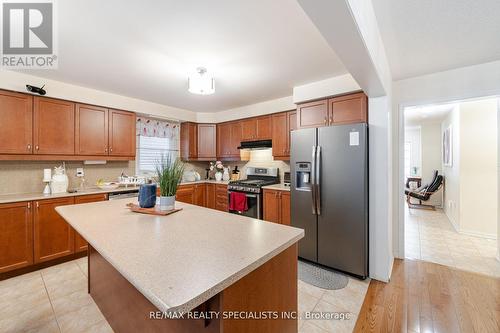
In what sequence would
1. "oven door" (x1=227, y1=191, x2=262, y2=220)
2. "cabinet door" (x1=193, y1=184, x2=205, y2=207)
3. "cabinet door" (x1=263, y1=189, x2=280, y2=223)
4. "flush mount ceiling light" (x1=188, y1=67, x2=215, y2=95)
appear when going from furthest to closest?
1. "cabinet door" (x1=193, y1=184, x2=205, y2=207)
2. "oven door" (x1=227, y1=191, x2=262, y2=220)
3. "cabinet door" (x1=263, y1=189, x2=280, y2=223)
4. "flush mount ceiling light" (x1=188, y1=67, x2=215, y2=95)

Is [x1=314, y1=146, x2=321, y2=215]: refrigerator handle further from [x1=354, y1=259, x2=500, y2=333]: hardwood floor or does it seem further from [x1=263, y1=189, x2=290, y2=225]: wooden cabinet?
[x1=354, y1=259, x2=500, y2=333]: hardwood floor

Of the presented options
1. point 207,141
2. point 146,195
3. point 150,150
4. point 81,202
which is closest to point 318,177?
point 146,195

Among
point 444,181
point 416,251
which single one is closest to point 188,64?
point 416,251

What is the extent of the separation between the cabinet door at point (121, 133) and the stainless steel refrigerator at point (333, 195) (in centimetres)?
272

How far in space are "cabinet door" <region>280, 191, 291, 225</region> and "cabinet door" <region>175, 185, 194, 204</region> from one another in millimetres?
1875

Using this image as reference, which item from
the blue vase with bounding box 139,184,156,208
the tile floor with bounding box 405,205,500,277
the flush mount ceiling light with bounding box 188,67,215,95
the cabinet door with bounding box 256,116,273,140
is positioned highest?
the flush mount ceiling light with bounding box 188,67,215,95

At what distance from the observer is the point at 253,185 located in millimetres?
3576

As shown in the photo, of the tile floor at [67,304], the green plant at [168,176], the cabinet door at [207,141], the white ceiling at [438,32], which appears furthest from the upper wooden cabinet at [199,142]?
the white ceiling at [438,32]

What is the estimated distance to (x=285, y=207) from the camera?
3230 mm

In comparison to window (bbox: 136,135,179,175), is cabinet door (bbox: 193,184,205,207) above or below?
below

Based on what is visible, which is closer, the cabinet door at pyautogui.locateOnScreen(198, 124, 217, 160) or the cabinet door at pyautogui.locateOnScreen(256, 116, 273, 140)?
the cabinet door at pyautogui.locateOnScreen(256, 116, 273, 140)

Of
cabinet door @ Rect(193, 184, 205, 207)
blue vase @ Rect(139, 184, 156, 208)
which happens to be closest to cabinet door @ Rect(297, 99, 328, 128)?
blue vase @ Rect(139, 184, 156, 208)

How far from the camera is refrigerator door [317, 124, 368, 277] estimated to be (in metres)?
2.40

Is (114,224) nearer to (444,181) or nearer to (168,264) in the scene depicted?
(168,264)
